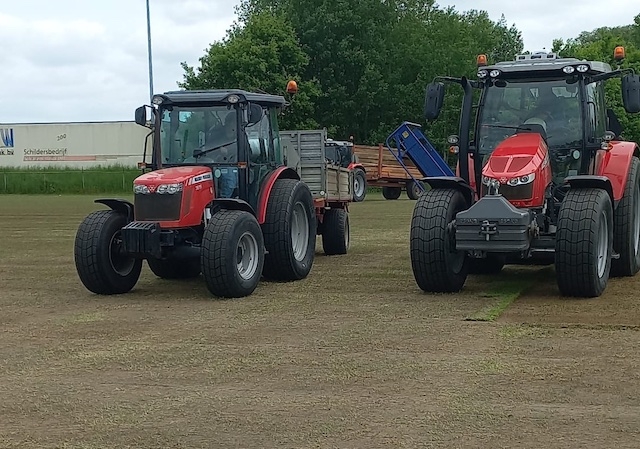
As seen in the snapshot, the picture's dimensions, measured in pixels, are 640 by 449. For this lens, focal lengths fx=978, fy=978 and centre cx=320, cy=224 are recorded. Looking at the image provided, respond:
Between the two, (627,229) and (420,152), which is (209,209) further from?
(420,152)

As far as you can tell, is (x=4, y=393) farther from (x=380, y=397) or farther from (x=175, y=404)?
(x=380, y=397)

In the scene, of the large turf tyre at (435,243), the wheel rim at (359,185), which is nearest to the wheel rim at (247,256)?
the large turf tyre at (435,243)

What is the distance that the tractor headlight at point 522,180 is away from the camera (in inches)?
378

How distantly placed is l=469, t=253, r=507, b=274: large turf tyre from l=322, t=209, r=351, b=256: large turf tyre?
321cm

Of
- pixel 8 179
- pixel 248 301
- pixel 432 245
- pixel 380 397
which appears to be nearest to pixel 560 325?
pixel 432 245

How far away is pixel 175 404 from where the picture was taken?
5949mm

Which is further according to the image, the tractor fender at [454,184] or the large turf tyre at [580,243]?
the tractor fender at [454,184]

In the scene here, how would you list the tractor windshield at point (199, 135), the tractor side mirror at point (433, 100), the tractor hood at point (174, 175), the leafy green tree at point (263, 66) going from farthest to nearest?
the leafy green tree at point (263, 66) < the tractor windshield at point (199, 135) < the tractor hood at point (174, 175) < the tractor side mirror at point (433, 100)

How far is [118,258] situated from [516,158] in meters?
4.42

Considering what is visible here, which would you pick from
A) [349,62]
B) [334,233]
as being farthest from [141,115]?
[349,62]

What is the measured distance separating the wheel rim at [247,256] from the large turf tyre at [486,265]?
2585mm

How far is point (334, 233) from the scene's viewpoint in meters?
14.5

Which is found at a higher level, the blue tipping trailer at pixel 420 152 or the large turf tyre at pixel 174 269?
the blue tipping trailer at pixel 420 152

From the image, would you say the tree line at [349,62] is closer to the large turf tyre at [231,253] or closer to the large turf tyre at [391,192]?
the large turf tyre at [391,192]
